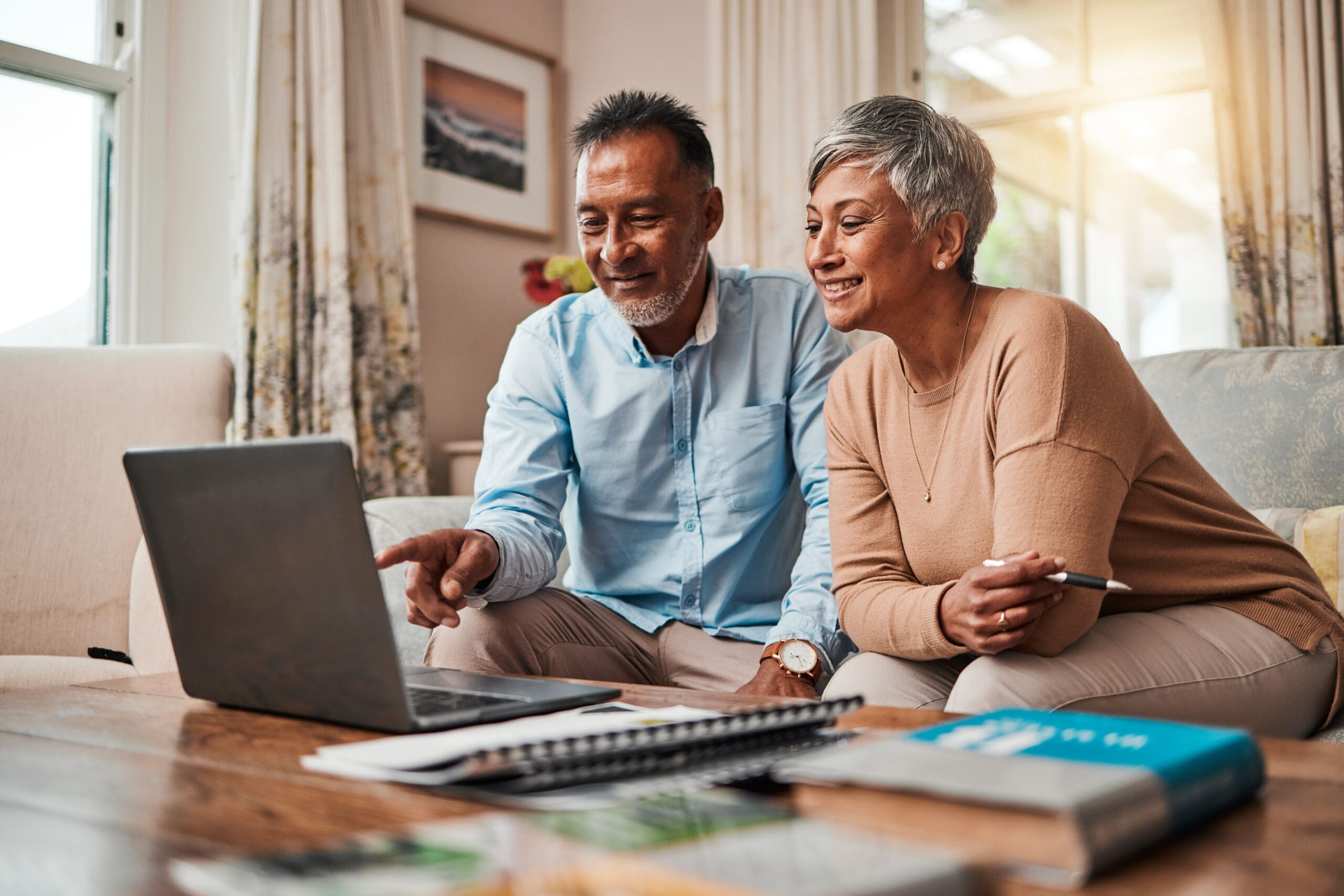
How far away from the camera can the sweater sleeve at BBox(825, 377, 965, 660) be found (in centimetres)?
119

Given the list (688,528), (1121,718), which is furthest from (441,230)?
(1121,718)

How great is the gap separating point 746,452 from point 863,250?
0.44 metres

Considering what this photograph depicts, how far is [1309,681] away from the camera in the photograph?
122cm

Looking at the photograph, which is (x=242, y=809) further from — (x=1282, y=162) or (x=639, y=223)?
(x=1282, y=162)

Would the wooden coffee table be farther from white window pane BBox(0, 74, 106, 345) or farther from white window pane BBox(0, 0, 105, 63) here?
white window pane BBox(0, 0, 105, 63)

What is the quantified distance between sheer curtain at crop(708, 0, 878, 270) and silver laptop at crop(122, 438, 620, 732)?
2761 millimetres

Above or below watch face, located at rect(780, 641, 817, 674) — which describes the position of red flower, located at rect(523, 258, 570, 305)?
above

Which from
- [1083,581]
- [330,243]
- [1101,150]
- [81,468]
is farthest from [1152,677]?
[1101,150]

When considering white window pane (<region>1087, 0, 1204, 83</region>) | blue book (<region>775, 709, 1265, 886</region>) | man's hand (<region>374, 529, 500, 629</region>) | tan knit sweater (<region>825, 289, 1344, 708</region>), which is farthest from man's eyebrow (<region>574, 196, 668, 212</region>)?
white window pane (<region>1087, 0, 1204, 83</region>)

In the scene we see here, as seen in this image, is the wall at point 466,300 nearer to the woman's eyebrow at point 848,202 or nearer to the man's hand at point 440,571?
the man's hand at point 440,571

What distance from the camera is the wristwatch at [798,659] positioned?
140 cm

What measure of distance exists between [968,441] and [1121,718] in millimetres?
677

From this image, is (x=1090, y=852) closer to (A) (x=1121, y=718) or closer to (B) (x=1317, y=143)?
(A) (x=1121, y=718)

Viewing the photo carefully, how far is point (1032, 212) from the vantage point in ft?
11.6
